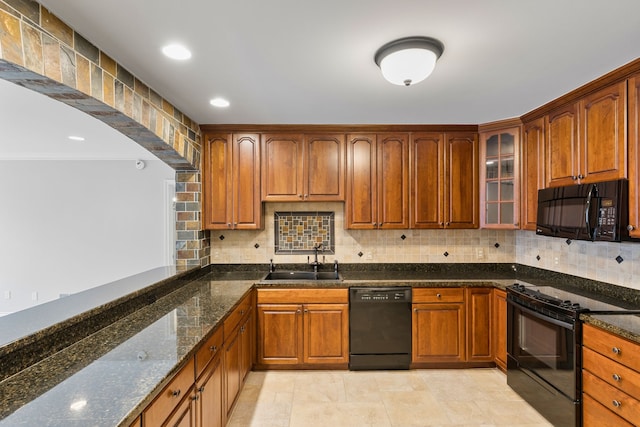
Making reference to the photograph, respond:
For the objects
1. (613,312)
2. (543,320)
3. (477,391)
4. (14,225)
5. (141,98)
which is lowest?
(477,391)

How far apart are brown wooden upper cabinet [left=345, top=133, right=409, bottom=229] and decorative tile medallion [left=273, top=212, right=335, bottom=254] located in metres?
0.39

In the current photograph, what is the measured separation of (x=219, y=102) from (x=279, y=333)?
2.17m

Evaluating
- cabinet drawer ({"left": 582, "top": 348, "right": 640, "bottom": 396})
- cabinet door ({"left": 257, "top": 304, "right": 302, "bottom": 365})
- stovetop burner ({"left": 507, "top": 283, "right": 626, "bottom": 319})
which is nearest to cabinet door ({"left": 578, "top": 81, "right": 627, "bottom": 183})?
stovetop burner ({"left": 507, "top": 283, "right": 626, "bottom": 319})

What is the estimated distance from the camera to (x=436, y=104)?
2748mm

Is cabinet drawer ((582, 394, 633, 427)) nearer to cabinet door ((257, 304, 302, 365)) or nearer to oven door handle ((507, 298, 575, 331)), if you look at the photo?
oven door handle ((507, 298, 575, 331))

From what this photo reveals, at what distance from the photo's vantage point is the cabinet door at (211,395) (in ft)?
5.67

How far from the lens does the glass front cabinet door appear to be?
317 centimetres

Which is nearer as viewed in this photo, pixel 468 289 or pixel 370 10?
pixel 370 10

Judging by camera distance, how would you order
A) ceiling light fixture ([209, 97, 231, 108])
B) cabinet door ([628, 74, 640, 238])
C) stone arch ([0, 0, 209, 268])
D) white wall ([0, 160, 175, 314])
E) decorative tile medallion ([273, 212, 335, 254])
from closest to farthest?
stone arch ([0, 0, 209, 268])
cabinet door ([628, 74, 640, 238])
ceiling light fixture ([209, 97, 231, 108])
decorative tile medallion ([273, 212, 335, 254])
white wall ([0, 160, 175, 314])

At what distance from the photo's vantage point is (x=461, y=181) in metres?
3.38

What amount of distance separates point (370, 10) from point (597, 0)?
99cm

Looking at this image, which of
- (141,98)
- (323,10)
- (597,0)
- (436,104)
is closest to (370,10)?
(323,10)

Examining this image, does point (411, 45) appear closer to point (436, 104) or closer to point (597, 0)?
point (597, 0)

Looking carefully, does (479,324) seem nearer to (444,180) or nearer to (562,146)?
(444,180)
